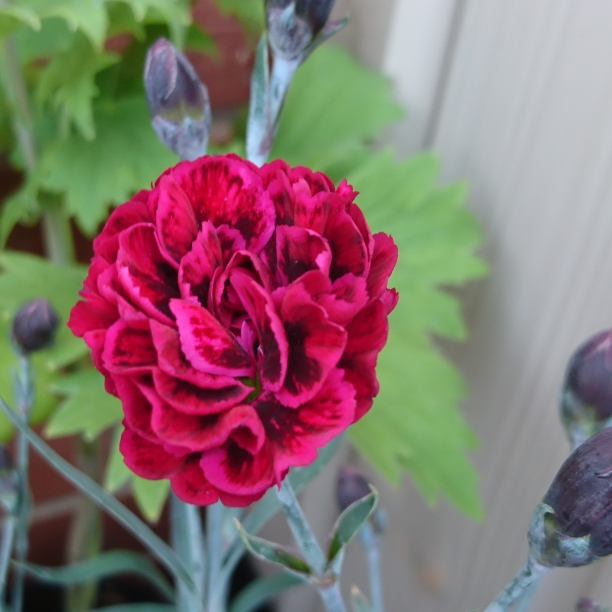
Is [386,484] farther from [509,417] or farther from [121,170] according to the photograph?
[121,170]

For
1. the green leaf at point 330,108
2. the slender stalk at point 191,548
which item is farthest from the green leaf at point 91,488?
the green leaf at point 330,108

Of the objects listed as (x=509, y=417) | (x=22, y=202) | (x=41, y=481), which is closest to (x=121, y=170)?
(x=22, y=202)

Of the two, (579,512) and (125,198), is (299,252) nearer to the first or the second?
(579,512)

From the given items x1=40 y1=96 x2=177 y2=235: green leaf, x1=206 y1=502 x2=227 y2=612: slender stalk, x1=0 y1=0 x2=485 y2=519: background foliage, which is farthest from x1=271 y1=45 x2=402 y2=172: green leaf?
x1=206 y1=502 x2=227 y2=612: slender stalk

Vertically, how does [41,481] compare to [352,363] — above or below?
below

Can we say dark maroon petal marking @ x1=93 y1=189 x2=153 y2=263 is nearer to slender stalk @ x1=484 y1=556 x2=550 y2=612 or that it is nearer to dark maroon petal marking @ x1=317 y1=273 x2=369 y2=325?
dark maroon petal marking @ x1=317 y1=273 x2=369 y2=325

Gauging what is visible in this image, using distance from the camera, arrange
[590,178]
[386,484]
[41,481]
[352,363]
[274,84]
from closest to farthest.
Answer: [352,363], [274,84], [590,178], [386,484], [41,481]

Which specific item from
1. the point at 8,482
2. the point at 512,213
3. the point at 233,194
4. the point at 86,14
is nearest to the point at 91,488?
the point at 8,482
